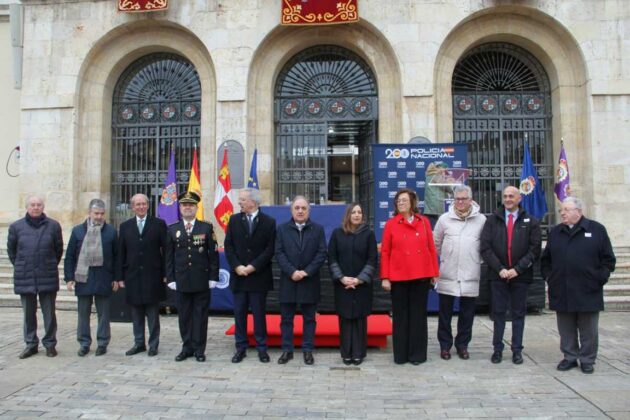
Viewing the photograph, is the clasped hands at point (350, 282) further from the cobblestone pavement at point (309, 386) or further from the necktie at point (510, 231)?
the necktie at point (510, 231)

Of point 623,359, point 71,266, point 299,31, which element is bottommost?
point 623,359

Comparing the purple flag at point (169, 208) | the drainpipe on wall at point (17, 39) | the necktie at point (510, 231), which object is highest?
the drainpipe on wall at point (17, 39)

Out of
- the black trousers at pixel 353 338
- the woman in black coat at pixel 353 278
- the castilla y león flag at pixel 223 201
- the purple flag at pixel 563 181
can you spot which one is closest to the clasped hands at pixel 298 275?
the woman in black coat at pixel 353 278

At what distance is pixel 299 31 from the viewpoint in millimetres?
12922

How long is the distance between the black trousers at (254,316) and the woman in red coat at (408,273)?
150cm

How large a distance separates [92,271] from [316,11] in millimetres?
8216

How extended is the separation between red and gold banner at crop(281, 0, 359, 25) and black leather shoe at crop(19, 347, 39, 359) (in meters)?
8.73

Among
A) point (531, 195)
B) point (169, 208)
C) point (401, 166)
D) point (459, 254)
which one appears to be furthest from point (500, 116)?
point (169, 208)

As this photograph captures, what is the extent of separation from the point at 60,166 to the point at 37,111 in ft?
4.87

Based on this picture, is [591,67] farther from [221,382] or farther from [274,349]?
[221,382]

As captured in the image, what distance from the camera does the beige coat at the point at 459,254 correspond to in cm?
636

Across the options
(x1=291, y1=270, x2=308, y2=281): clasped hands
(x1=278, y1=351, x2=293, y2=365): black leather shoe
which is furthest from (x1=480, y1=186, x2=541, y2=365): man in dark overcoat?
(x1=278, y1=351, x2=293, y2=365): black leather shoe

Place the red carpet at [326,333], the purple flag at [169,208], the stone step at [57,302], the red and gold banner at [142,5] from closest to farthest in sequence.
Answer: the red carpet at [326,333]
the stone step at [57,302]
the purple flag at [169,208]
the red and gold banner at [142,5]

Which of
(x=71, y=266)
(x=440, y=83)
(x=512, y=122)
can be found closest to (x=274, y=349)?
(x=71, y=266)
